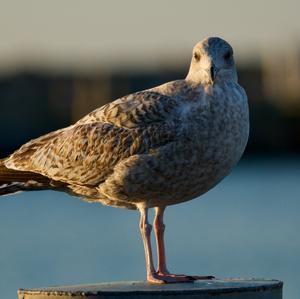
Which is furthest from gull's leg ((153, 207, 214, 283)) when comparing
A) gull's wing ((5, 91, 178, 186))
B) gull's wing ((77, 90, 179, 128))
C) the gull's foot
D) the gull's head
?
the gull's head

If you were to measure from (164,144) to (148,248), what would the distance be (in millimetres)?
686

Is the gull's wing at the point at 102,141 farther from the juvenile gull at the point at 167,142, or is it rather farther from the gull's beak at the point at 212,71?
the gull's beak at the point at 212,71

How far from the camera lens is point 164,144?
9789mm

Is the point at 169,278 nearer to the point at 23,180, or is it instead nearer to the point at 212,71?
the point at 212,71

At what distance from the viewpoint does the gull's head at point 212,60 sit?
31.8 feet

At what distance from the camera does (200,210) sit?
136 ft

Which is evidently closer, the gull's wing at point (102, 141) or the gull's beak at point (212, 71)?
the gull's beak at point (212, 71)

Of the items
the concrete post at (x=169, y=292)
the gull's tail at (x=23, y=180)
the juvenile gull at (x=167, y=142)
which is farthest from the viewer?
the gull's tail at (x=23, y=180)

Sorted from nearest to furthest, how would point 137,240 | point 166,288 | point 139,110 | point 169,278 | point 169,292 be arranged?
point 169,292 → point 166,288 → point 169,278 → point 139,110 → point 137,240

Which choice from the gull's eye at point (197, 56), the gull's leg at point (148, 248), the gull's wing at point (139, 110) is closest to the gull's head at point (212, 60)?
the gull's eye at point (197, 56)

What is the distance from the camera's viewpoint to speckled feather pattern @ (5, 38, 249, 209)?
9664mm

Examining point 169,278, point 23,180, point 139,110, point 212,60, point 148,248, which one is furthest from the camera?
point 23,180

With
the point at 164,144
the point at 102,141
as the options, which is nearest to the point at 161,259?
the point at 164,144

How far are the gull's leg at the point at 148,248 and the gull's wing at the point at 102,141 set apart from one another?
1.30 feet
